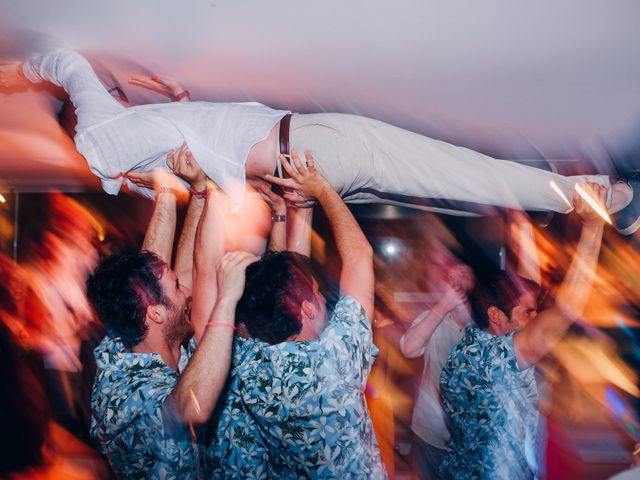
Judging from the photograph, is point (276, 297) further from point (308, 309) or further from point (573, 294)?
point (573, 294)

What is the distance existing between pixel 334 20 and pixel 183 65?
0.57m

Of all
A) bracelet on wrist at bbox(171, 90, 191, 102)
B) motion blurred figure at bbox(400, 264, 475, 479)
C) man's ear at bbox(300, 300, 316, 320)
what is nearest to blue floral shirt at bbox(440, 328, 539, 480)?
motion blurred figure at bbox(400, 264, 475, 479)

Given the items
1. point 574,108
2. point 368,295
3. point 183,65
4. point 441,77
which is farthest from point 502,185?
point 183,65

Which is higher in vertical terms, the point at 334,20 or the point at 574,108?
the point at 334,20

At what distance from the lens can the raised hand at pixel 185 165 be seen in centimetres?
179

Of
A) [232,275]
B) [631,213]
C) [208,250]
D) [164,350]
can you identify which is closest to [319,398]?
[232,275]

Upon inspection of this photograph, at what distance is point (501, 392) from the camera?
2176 mm

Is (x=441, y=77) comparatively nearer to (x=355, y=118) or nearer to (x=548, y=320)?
(x=355, y=118)

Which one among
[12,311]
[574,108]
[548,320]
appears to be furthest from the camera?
[12,311]

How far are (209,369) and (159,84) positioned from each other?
1.00m

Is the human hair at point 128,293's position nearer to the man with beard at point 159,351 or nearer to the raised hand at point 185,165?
the man with beard at point 159,351

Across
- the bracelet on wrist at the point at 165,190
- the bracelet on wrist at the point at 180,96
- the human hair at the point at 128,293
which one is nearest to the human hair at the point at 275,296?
the human hair at the point at 128,293

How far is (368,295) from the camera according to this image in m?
1.71

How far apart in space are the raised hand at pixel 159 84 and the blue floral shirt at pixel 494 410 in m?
1.78
